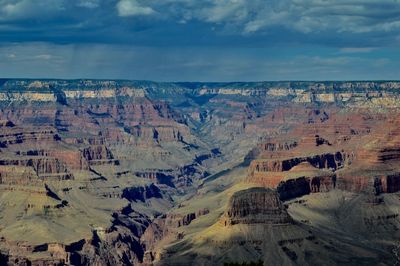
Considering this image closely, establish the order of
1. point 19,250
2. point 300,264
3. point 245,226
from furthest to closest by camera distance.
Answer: point 19,250
point 245,226
point 300,264

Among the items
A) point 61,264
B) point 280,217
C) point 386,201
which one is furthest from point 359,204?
point 61,264

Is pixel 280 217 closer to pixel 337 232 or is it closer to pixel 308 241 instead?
pixel 308 241

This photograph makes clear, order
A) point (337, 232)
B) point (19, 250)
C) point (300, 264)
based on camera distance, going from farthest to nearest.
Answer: point (19, 250)
point (337, 232)
point (300, 264)

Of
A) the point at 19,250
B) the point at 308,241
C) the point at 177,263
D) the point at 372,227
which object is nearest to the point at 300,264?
the point at 308,241

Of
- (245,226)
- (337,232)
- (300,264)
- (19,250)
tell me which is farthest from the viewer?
(19,250)

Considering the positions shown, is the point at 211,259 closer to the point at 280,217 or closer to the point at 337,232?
the point at 280,217

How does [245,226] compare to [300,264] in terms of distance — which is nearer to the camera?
[300,264]
